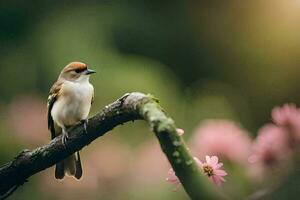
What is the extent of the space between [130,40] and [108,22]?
0.19 metres

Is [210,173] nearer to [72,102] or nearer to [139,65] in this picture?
[72,102]

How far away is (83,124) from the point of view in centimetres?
121

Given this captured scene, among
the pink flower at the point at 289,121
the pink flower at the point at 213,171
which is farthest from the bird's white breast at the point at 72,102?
the pink flower at the point at 213,171

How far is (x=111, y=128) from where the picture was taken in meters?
1.13

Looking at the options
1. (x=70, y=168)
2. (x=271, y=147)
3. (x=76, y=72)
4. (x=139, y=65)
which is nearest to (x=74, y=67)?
(x=76, y=72)

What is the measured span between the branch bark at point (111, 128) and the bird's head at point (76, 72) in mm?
302

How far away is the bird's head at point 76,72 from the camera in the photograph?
156 centimetres

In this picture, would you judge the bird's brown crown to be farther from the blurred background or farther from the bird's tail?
the blurred background

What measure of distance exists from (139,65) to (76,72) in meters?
1.56

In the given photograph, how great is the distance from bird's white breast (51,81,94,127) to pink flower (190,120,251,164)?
19 cm

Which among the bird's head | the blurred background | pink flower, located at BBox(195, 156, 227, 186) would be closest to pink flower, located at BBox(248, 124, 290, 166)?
pink flower, located at BBox(195, 156, 227, 186)

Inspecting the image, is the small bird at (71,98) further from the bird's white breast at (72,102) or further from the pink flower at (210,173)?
the pink flower at (210,173)

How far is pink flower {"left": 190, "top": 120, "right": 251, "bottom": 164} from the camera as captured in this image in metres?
1.45

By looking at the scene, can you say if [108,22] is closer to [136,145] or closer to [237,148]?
[136,145]
